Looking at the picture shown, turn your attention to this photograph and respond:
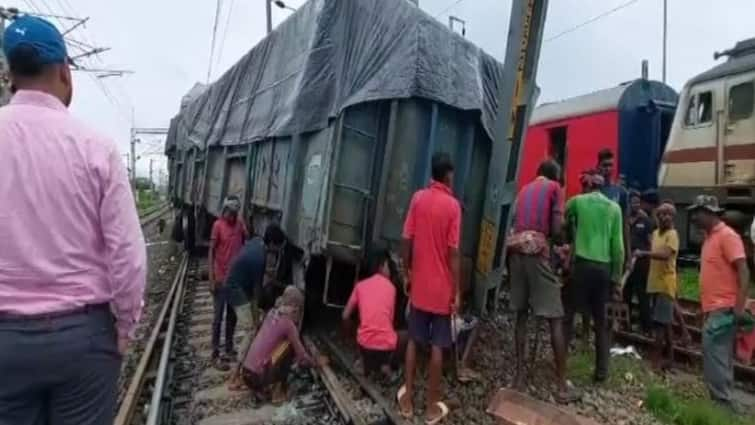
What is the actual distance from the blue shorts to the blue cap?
11.1 feet

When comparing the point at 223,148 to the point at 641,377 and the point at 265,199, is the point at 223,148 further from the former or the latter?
the point at 641,377

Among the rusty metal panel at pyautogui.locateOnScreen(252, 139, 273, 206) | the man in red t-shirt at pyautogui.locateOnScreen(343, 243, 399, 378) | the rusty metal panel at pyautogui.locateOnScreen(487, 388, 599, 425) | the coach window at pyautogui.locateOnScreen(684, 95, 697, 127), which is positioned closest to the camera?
the rusty metal panel at pyautogui.locateOnScreen(487, 388, 599, 425)

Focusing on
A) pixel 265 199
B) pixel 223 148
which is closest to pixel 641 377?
Answer: pixel 265 199

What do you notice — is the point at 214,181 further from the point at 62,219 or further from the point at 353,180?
the point at 62,219

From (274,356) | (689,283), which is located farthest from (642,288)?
(274,356)

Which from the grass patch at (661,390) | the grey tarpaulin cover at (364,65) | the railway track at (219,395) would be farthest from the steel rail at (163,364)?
the grass patch at (661,390)

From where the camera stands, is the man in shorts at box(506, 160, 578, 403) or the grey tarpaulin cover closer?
the man in shorts at box(506, 160, 578, 403)

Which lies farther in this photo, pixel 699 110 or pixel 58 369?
pixel 699 110

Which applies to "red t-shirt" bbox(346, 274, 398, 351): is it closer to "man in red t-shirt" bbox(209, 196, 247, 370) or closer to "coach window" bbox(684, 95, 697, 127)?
"man in red t-shirt" bbox(209, 196, 247, 370)

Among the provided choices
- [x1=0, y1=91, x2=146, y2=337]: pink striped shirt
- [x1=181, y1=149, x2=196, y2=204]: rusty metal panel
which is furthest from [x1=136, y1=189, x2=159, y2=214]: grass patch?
[x1=0, y1=91, x2=146, y2=337]: pink striped shirt

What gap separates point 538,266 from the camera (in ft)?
17.2

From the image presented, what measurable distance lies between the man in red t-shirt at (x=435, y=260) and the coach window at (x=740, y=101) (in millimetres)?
7889

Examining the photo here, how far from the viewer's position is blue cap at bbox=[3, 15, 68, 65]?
1989 mm

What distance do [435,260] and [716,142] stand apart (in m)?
8.30
